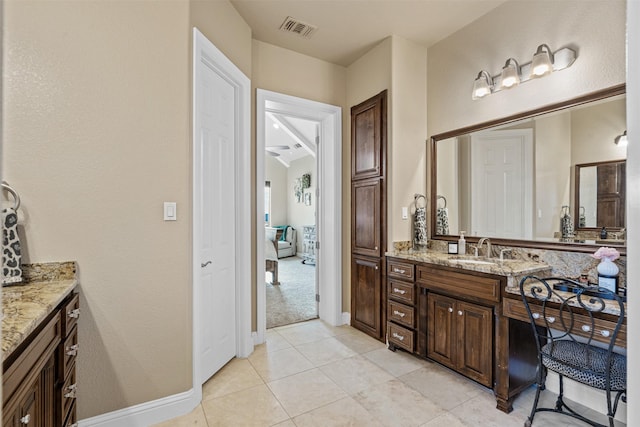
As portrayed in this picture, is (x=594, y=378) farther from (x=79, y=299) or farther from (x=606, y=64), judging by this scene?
(x=79, y=299)

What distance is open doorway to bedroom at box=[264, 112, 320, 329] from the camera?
4.89m

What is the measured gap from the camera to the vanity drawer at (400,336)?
2766 mm

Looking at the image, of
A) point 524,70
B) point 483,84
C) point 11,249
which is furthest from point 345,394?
point 524,70

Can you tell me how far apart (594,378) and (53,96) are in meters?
3.20

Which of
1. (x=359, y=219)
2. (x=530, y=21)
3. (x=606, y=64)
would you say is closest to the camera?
(x=606, y=64)

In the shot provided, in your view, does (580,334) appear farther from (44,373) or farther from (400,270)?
(44,373)

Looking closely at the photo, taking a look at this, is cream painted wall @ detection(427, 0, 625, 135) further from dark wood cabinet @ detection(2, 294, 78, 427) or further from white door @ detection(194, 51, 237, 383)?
dark wood cabinet @ detection(2, 294, 78, 427)

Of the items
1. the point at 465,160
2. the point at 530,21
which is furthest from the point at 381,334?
the point at 530,21

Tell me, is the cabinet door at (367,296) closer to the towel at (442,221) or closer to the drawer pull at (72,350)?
the towel at (442,221)

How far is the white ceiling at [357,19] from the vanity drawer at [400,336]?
8.77 feet

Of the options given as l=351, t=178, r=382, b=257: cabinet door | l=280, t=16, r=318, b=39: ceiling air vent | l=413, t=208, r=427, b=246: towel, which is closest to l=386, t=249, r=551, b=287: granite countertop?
l=413, t=208, r=427, b=246: towel

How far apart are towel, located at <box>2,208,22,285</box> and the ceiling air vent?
7.98 ft

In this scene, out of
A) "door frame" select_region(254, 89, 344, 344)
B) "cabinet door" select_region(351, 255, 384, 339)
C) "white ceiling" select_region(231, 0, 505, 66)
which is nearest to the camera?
"white ceiling" select_region(231, 0, 505, 66)

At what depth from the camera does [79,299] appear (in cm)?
181
